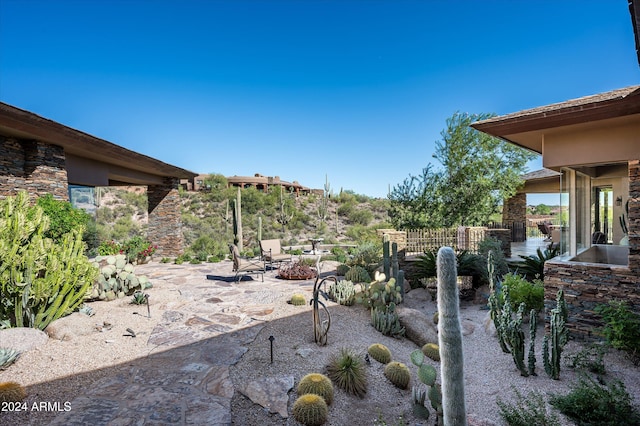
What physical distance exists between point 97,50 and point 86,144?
5.20 meters

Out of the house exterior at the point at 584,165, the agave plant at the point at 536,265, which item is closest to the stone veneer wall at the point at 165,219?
the house exterior at the point at 584,165

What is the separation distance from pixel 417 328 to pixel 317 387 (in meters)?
2.61

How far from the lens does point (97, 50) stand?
34.8 feet

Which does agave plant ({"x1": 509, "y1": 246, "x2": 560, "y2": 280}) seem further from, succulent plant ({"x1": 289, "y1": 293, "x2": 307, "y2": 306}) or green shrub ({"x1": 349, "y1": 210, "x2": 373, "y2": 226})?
green shrub ({"x1": 349, "y1": 210, "x2": 373, "y2": 226})

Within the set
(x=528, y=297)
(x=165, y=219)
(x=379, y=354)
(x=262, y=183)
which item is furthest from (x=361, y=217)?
(x=379, y=354)

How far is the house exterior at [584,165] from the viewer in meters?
4.32

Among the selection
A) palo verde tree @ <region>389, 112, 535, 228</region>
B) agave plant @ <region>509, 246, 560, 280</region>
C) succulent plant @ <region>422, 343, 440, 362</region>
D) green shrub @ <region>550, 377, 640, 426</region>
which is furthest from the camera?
palo verde tree @ <region>389, 112, 535, 228</region>

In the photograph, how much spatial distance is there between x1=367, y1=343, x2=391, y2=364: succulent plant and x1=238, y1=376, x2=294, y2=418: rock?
1268 millimetres

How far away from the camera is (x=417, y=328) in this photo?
5.23 m

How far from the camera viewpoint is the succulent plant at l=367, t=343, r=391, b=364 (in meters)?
4.18

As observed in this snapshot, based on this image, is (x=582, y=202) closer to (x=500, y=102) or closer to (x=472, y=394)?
(x=472, y=394)

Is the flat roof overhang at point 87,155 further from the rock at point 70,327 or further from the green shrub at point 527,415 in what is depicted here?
the green shrub at point 527,415

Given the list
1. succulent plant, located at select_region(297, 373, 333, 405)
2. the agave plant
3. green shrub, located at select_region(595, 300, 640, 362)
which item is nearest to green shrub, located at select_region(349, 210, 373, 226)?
the agave plant

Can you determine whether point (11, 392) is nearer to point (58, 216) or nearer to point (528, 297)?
point (58, 216)
